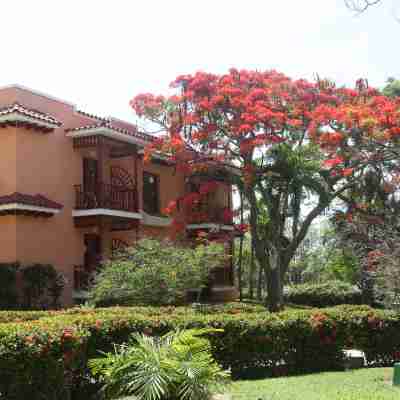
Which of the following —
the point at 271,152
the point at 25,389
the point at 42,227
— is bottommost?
the point at 25,389

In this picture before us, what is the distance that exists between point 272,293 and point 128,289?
22.1 feet

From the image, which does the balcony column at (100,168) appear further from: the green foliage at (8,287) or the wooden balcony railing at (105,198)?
the green foliage at (8,287)

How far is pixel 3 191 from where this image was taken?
20062 mm

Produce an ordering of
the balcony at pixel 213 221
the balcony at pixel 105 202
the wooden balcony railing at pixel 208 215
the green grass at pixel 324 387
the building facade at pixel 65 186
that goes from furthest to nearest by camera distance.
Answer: the balcony at pixel 213 221 < the wooden balcony railing at pixel 208 215 < the balcony at pixel 105 202 < the building facade at pixel 65 186 < the green grass at pixel 324 387

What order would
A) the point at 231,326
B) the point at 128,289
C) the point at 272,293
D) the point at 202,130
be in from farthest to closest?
the point at 272,293 < the point at 202,130 < the point at 128,289 < the point at 231,326

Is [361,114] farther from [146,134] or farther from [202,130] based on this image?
[146,134]

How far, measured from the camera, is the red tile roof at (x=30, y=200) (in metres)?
19.3

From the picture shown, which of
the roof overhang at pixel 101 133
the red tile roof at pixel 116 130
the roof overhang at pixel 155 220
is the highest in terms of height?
the red tile roof at pixel 116 130

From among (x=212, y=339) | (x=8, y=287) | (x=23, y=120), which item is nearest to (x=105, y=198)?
(x=23, y=120)

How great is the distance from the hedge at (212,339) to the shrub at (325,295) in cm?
1341

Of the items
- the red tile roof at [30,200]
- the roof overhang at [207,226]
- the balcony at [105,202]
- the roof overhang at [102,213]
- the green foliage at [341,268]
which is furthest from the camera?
the green foliage at [341,268]

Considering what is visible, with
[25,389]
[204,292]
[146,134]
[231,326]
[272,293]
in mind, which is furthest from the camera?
[204,292]

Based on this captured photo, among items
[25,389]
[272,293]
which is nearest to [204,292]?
[272,293]

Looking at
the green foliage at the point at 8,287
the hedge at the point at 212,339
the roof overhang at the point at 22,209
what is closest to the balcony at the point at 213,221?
the roof overhang at the point at 22,209
